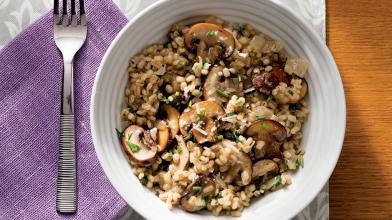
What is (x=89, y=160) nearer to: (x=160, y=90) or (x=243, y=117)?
(x=160, y=90)

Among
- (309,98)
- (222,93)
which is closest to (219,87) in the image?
(222,93)

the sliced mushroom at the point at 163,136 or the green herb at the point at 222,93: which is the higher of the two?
the green herb at the point at 222,93

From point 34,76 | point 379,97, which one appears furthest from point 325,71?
point 34,76

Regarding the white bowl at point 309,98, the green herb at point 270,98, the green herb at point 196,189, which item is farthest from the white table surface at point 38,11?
the green herb at point 196,189

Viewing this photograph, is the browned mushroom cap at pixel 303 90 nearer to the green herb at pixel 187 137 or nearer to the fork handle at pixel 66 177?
the green herb at pixel 187 137

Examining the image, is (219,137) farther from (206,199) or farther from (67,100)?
(67,100)

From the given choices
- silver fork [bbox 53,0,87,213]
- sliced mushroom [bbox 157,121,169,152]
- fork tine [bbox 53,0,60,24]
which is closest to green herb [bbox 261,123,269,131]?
sliced mushroom [bbox 157,121,169,152]

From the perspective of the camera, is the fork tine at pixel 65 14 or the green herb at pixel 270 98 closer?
the green herb at pixel 270 98
